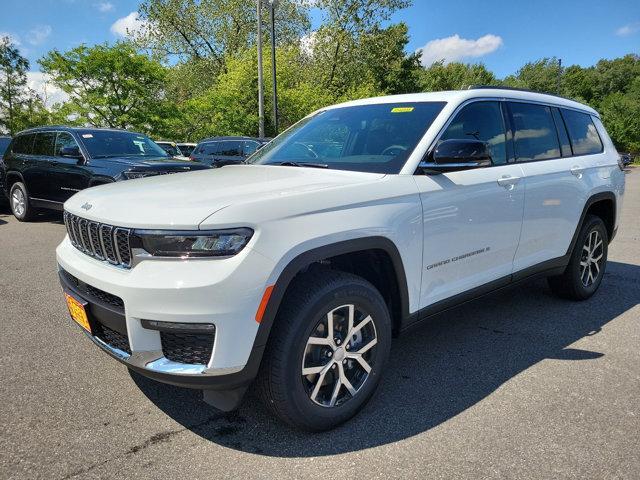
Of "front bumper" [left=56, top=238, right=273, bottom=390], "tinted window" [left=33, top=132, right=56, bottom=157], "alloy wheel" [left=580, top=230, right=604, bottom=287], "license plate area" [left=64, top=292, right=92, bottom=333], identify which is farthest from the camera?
"tinted window" [left=33, top=132, right=56, bottom=157]

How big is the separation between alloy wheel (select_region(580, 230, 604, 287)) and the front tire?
2827 mm

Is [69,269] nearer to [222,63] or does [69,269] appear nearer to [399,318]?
[399,318]

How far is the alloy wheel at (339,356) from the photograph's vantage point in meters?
2.44

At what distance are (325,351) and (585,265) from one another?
3.30m

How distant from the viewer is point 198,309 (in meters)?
2.05

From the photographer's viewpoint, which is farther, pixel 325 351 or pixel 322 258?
pixel 325 351

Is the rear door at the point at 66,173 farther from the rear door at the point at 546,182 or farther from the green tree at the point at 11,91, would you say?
the green tree at the point at 11,91

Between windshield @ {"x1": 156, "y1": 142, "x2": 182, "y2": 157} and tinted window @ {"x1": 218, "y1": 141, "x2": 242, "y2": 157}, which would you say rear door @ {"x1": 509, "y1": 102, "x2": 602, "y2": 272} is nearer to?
tinted window @ {"x1": 218, "y1": 141, "x2": 242, "y2": 157}

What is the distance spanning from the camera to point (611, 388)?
3012 mm

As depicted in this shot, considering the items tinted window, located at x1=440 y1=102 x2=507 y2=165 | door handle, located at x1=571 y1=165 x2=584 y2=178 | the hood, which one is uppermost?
tinted window, located at x1=440 y1=102 x2=507 y2=165

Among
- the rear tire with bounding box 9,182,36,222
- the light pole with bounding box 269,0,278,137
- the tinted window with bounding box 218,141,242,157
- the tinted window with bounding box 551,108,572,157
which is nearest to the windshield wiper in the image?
the tinted window with bounding box 551,108,572,157

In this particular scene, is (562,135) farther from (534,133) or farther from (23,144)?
(23,144)

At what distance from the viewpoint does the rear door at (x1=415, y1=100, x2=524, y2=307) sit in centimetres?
289

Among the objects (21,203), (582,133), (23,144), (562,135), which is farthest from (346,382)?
(23,144)
